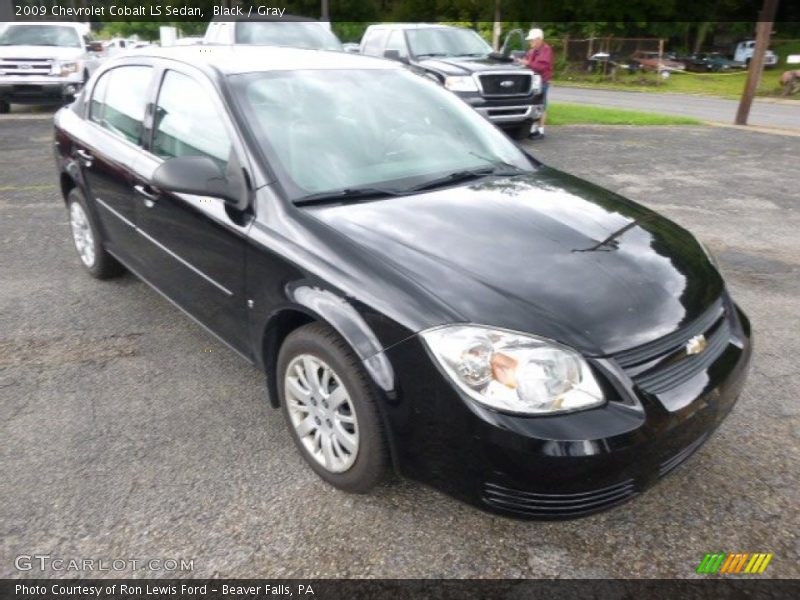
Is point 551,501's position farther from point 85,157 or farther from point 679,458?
point 85,157

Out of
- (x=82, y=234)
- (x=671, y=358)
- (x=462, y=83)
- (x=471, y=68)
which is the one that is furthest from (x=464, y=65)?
(x=671, y=358)

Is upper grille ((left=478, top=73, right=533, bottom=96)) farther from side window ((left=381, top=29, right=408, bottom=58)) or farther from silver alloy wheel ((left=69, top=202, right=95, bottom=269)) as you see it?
silver alloy wheel ((left=69, top=202, right=95, bottom=269))

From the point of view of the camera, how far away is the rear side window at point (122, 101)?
3.69m

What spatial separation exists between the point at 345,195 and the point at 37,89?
1267 centimetres

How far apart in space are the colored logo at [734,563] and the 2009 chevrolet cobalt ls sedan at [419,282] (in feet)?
1.19

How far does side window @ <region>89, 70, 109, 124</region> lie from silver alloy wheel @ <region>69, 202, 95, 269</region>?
2.22 ft

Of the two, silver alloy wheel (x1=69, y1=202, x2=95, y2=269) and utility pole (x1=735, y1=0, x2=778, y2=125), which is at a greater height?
utility pole (x1=735, y1=0, x2=778, y2=125)

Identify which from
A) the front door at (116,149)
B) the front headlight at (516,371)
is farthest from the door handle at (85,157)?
the front headlight at (516,371)

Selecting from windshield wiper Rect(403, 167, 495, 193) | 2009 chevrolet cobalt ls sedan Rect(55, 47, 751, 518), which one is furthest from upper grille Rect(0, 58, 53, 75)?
windshield wiper Rect(403, 167, 495, 193)

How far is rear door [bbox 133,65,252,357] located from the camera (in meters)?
2.90

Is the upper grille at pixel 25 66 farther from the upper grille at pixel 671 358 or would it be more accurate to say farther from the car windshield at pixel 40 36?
the upper grille at pixel 671 358

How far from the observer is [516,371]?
6.72ft

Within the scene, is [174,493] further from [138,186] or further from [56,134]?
[56,134]

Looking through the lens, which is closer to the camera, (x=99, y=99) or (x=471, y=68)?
(x=99, y=99)
